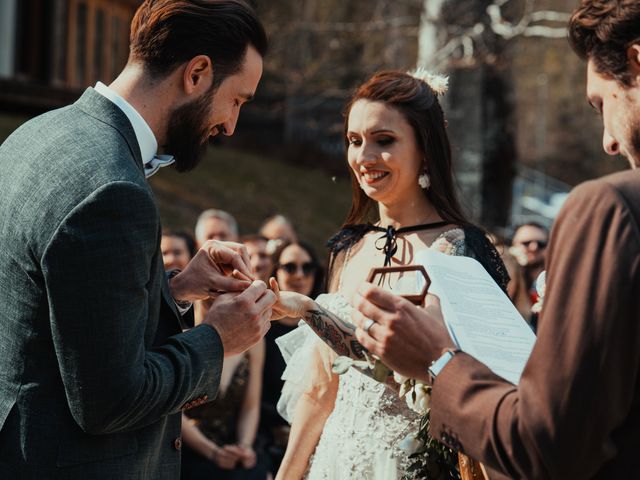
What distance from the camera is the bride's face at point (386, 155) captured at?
385 cm

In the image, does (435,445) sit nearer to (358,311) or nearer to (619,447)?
(358,311)

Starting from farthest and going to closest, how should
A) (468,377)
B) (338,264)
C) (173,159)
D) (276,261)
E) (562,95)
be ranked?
(562,95) → (276,261) → (338,264) → (173,159) → (468,377)

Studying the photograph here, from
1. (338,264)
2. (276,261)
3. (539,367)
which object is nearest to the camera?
(539,367)

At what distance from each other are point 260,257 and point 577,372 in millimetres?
5721

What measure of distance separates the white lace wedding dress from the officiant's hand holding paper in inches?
54.4

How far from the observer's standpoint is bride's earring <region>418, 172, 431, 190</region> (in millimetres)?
3889

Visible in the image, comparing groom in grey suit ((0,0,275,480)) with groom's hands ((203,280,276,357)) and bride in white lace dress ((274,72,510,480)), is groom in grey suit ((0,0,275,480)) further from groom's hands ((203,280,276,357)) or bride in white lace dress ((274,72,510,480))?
bride in white lace dress ((274,72,510,480))

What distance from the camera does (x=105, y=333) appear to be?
7.39 ft

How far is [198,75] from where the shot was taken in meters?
2.70

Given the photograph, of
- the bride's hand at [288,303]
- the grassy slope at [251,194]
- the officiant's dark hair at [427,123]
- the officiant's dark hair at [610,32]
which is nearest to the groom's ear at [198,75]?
the bride's hand at [288,303]

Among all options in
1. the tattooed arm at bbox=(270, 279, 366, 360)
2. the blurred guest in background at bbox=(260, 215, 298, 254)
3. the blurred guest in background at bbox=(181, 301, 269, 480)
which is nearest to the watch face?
the tattooed arm at bbox=(270, 279, 366, 360)

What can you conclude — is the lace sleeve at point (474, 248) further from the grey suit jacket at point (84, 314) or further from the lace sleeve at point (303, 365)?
the grey suit jacket at point (84, 314)

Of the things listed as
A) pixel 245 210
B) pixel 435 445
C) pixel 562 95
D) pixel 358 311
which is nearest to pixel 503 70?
pixel 245 210

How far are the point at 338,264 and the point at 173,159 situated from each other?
139 cm
